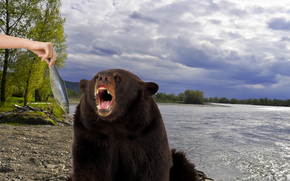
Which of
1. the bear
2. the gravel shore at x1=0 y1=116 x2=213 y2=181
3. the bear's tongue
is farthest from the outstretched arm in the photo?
the gravel shore at x1=0 y1=116 x2=213 y2=181

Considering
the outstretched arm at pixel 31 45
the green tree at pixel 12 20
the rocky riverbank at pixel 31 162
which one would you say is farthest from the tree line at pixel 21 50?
the outstretched arm at pixel 31 45

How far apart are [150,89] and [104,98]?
50cm

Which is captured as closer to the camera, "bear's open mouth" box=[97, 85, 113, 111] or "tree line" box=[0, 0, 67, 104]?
"bear's open mouth" box=[97, 85, 113, 111]

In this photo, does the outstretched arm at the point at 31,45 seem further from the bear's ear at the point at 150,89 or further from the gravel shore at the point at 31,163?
the gravel shore at the point at 31,163

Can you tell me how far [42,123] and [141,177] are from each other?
1272cm

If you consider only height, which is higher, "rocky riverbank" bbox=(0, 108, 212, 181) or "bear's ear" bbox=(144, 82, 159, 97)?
"bear's ear" bbox=(144, 82, 159, 97)

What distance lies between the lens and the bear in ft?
7.16

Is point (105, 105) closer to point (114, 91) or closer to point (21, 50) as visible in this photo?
point (114, 91)

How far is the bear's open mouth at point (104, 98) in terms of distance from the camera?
2.00 meters

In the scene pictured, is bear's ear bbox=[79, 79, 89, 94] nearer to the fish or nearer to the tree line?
the fish

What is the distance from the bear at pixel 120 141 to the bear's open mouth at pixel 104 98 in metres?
0.01

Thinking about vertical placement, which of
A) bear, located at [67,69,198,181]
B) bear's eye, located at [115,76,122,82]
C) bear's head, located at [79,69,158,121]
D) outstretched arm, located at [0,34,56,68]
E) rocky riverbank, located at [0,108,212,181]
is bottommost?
rocky riverbank, located at [0,108,212,181]

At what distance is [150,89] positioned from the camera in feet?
7.52

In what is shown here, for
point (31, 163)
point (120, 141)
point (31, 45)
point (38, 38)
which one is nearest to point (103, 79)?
point (120, 141)
